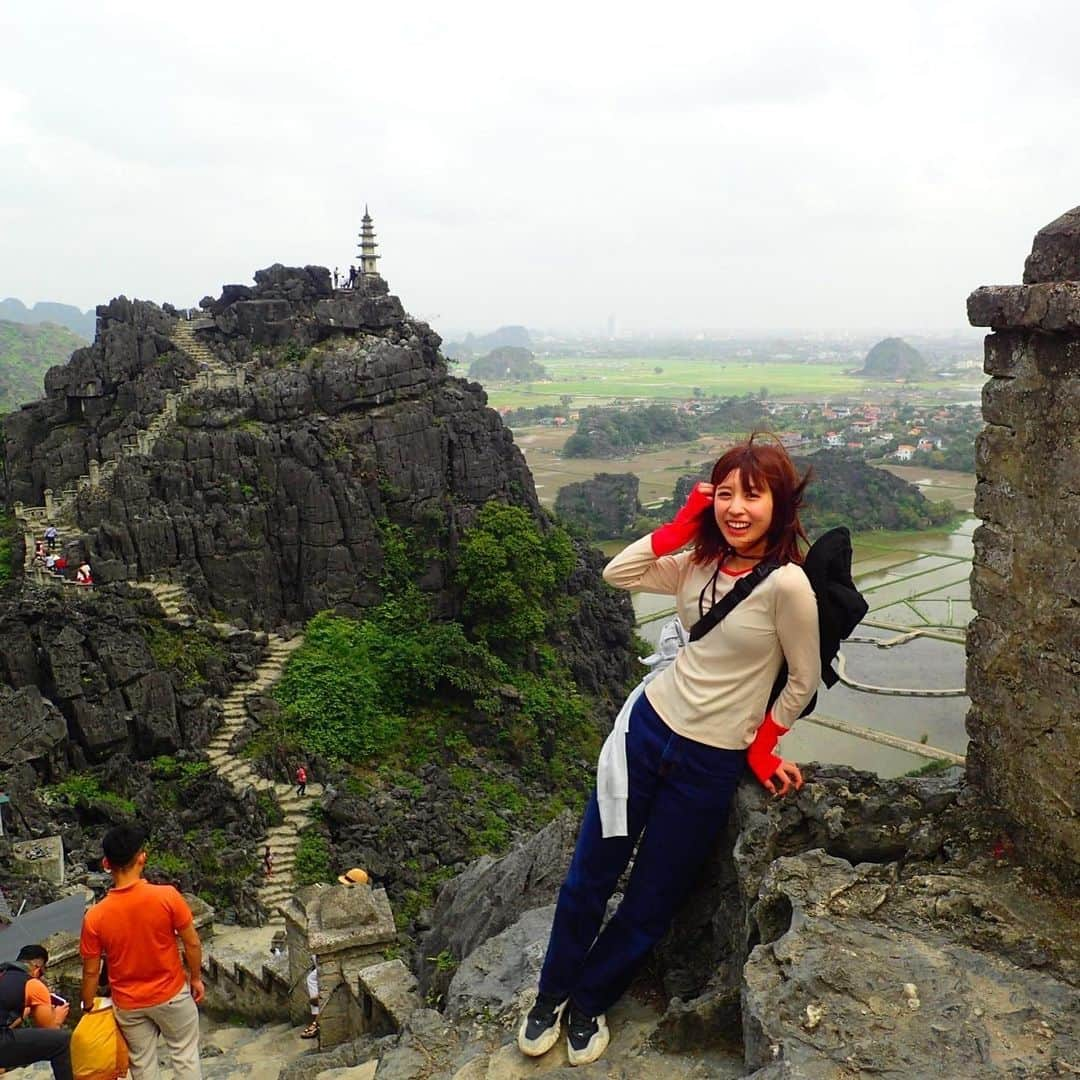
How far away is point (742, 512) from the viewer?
4094 mm

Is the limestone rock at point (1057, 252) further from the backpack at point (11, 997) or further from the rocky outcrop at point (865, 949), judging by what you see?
the backpack at point (11, 997)

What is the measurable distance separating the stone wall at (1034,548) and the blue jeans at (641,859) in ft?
4.01

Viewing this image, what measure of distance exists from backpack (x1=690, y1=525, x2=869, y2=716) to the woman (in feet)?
0.15

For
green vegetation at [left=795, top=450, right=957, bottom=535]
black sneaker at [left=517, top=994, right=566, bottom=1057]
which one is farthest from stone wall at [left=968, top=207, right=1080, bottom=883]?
green vegetation at [left=795, top=450, right=957, bottom=535]

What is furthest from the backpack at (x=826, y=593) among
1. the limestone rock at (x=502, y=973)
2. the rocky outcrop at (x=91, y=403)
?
the rocky outcrop at (x=91, y=403)

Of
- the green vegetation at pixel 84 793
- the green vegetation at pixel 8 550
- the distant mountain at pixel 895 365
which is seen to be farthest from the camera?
the distant mountain at pixel 895 365

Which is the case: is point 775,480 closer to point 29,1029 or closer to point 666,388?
point 29,1029

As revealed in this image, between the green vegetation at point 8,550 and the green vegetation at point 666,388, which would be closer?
the green vegetation at point 8,550

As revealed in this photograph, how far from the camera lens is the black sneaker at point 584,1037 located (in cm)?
431

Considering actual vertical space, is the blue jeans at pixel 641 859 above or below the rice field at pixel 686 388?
below

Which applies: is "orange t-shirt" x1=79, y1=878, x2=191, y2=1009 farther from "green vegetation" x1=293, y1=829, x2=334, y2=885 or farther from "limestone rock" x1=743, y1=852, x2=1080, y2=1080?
"green vegetation" x1=293, y1=829, x2=334, y2=885

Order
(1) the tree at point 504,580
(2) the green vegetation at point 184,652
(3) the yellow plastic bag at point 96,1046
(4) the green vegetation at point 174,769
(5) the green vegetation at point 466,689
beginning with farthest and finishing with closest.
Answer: (1) the tree at point 504,580
(5) the green vegetation at point 466,689
(2) the green vegetation at point 184,652
(4) the green vegetation at point 174,769
(3) the yellow plastic bag at point 96,1046

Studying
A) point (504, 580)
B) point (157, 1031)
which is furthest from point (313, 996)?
point (504, 580)

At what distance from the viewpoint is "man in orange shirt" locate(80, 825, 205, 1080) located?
495 centimetres
